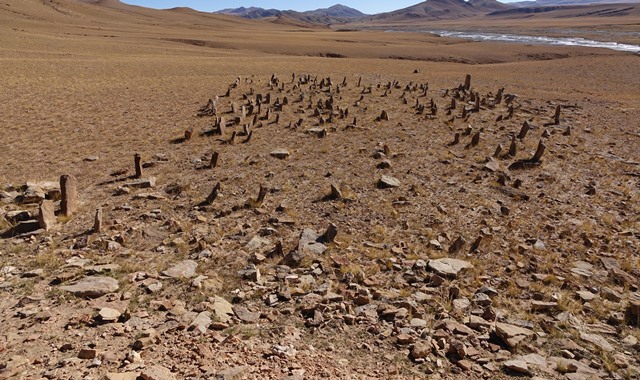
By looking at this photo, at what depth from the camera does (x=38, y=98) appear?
18.7m

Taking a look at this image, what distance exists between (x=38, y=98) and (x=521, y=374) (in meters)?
20.8

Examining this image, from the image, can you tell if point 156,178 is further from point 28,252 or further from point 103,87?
point 103,87

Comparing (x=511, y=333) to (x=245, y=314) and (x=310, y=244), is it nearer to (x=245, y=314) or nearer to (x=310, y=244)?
(x=245, y=314)

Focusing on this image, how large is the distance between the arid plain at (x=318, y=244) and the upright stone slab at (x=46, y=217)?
0.28 ft

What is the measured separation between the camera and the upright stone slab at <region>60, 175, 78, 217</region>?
830 cm

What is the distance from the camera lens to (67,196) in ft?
27.5

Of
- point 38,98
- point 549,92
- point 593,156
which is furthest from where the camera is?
point 549,92

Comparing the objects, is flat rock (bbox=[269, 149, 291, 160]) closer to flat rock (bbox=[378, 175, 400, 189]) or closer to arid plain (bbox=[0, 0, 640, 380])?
arid plain (bbox=[0, 0, 640, 380])

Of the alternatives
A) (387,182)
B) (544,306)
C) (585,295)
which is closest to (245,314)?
(544,306)

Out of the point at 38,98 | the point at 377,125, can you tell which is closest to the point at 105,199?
the point at 377,125

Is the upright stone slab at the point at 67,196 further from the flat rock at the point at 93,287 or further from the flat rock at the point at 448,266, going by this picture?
the flat rock at the point at 448,266

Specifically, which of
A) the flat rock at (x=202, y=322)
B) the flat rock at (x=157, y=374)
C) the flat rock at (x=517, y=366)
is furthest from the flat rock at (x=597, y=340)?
the flat rock at (x=157, y=374)

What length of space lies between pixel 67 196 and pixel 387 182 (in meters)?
6.78

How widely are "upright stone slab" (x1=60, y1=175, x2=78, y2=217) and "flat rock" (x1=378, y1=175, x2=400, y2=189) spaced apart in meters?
6.51
